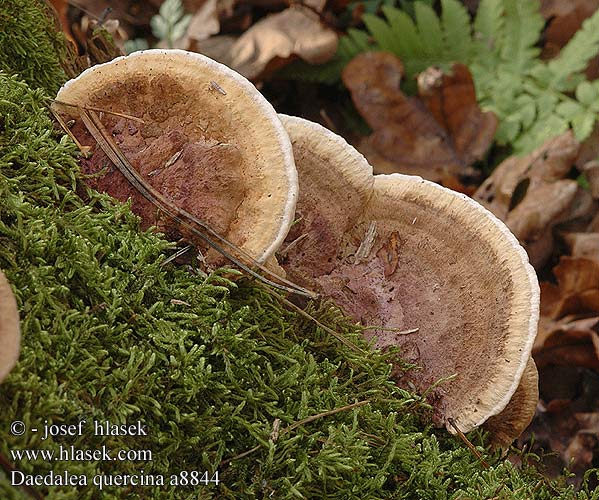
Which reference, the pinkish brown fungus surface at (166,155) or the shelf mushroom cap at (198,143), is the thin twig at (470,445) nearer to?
the shelf mushroom cap at (198,143)

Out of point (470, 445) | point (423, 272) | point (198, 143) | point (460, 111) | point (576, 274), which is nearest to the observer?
point (198, 143)

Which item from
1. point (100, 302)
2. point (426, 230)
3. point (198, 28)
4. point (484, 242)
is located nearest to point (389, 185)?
point (426, 230)

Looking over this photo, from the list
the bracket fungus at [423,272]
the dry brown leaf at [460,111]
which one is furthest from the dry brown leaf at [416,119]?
the bracket fungus at [423,272]

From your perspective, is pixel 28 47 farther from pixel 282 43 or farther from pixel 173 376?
pixel 282 43

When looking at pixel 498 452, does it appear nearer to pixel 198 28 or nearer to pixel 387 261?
pixel 387 261

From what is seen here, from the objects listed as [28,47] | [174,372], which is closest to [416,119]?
[28,47]

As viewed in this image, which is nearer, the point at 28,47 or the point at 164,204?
the point at 164,204
